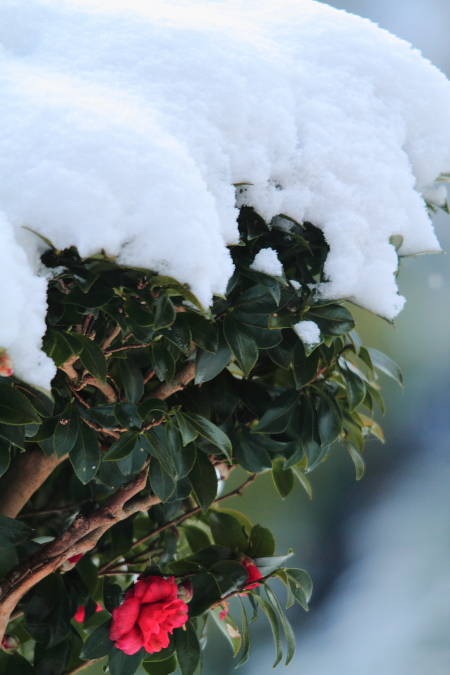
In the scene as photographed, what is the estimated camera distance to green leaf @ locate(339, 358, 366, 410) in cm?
55

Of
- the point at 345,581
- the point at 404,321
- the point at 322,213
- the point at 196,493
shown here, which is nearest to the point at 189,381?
the point at 196,493

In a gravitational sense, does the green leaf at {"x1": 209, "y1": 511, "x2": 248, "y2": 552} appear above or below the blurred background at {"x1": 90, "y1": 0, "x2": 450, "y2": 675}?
above

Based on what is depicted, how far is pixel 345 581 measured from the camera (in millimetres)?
2367

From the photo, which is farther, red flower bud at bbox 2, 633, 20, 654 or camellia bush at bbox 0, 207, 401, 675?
red flower bud at bbox 2, 633, 20, 654

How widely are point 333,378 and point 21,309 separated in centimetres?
40

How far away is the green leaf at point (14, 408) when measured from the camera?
0.36 meters

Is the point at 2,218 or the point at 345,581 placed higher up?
the point at 2,218

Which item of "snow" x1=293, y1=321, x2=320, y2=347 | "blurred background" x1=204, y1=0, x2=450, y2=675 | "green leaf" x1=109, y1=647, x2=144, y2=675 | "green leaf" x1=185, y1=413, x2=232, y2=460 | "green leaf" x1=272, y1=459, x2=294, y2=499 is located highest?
"snow" x1=293, y1=321, x2=320, y2=347

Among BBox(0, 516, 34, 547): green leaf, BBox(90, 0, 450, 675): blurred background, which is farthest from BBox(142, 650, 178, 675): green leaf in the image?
BBox(90, 0, 450, 675): blurred background

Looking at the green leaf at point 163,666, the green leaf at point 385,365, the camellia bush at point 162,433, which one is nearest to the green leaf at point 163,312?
the camellia bush at point 162,433

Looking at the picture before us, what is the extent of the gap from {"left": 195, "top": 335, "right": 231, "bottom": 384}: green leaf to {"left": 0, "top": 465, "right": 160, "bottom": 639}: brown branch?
135 mm

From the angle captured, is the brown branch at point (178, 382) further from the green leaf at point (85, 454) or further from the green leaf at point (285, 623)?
the green leaf at point (285, 623)

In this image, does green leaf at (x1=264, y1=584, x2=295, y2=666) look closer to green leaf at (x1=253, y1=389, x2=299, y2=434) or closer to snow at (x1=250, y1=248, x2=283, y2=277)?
green leaf at (x1=253, y1=389, x2=299, y2=434)

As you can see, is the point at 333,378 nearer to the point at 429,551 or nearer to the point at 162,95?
the point at 162,95
